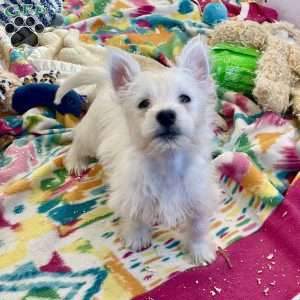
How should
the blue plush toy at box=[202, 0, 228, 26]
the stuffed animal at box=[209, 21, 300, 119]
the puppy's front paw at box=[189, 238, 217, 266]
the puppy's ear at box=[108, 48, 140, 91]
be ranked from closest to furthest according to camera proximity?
the puppy's ear at box=[108, 48, 140, 91], the puppy's front paw at box=[189, 238, 217, 266], the stuffed animal at box=[209, 21, 300, 119], the blue plush toy at box=[202, 0, 228, 26]

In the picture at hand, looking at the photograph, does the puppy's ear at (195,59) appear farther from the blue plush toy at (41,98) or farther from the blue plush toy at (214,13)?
the blue plush toy at (214,13)

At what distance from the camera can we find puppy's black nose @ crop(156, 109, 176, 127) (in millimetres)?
1171

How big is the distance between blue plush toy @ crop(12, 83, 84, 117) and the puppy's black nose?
2.80 feet

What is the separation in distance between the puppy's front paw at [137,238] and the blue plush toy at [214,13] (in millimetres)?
1499

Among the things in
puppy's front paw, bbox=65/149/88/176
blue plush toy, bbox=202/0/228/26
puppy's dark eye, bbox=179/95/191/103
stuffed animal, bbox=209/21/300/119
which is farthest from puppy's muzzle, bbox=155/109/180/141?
blue plush toy, bbox=202/0/228/26

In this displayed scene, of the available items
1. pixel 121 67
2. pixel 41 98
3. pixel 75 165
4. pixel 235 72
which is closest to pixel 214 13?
pixel 235 72

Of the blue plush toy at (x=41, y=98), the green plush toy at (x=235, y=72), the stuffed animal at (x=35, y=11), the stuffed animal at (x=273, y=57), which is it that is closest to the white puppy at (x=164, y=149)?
the blue plush toy at (x=41, y=98)

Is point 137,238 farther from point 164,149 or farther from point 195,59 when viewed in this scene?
point 195,59

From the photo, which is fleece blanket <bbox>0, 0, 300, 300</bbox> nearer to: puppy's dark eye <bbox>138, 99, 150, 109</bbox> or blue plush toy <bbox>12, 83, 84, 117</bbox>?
blue plush toy <bbox>12, 83, 84, 117</bbox>

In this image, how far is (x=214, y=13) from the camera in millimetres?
2566

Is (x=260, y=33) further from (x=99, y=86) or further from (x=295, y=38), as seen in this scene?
(x=99, y=86)

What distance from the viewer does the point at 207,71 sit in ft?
4.45

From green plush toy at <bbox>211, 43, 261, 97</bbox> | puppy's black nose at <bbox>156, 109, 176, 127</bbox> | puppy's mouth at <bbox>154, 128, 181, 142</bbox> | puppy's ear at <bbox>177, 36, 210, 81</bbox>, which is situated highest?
puppy's ear at <bbox>177, 36, 210, 81</bbox>

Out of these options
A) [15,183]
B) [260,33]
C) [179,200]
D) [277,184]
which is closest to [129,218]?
[179,200]
